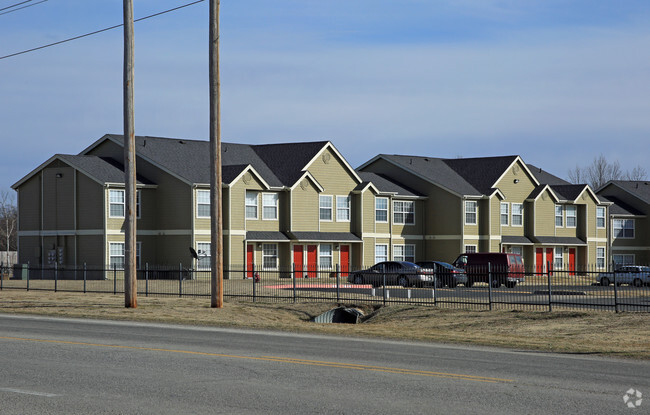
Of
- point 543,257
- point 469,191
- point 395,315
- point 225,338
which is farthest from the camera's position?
point 543,257

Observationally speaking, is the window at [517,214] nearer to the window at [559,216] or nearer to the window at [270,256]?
the window at [559,216]

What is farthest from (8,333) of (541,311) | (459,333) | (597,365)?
(541,311)

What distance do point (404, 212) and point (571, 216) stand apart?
15084 millimetres

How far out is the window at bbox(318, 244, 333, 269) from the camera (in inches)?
2296

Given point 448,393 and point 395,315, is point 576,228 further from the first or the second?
point 448,393

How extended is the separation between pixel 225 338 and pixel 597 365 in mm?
8228

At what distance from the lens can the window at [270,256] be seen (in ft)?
183

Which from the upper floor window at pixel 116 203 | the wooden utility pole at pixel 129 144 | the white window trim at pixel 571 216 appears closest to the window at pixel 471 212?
the white window trim at pixel 571 216

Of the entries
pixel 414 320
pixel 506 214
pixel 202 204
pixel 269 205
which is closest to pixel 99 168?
pixel 202 204

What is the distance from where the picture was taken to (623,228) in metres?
79.2

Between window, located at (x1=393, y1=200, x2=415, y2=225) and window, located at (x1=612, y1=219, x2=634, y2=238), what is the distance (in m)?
22.3

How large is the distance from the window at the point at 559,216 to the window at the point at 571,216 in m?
0.71

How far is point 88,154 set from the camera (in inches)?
2267

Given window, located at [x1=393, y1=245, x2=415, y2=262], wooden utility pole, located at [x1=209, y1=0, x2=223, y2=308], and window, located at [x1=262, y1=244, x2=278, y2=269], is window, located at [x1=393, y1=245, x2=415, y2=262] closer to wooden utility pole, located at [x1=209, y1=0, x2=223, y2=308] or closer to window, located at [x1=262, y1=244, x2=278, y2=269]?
window, located at [x1=262, y1=244, x2=278, y2=269]
